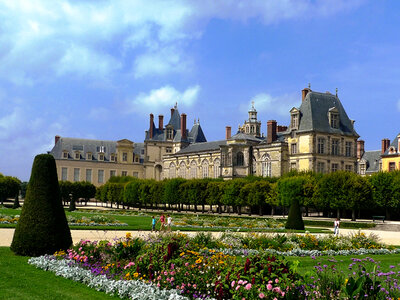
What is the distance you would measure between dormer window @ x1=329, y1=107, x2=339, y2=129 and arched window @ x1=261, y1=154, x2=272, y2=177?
24.2 feet

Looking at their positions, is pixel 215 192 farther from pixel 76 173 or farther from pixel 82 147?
pixel 82 147

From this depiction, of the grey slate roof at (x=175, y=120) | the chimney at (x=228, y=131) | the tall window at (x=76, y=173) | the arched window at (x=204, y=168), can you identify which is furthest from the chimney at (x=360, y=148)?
the tall window at (x=76, y=173)

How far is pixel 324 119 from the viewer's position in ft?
169

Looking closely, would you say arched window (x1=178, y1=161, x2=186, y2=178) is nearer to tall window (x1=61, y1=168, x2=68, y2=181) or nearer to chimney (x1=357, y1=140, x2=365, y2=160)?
tall window (x1=61, y1=168, x2=68, y2=181)

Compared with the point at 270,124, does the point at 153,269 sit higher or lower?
lower

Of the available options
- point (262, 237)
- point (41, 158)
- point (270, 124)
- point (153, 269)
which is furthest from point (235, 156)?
point (153, 269)

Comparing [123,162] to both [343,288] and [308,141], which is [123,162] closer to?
[308,141]

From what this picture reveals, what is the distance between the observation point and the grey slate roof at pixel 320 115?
166 ft

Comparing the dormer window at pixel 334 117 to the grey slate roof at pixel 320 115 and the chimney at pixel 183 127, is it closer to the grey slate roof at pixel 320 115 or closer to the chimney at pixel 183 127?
the grey slate roof at pixel 320 115

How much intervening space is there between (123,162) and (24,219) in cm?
6834

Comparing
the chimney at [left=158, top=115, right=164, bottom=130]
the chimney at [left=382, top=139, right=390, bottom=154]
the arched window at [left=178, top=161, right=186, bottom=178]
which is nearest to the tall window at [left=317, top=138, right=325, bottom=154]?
the chimney at [left=382, top=139, right=390, bottom=154]

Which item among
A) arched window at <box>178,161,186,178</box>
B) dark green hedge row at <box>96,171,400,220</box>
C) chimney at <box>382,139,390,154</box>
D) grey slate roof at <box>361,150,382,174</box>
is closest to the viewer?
dark green hedge row at <box>96,171,400,220</box>

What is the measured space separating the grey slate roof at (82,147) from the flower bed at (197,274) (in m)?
67.8

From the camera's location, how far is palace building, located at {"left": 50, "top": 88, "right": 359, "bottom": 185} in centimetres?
5091
